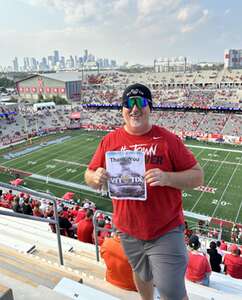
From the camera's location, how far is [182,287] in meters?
2.15

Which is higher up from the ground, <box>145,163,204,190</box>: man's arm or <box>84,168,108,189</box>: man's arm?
<box>145,163,204,190</box>: man's arm

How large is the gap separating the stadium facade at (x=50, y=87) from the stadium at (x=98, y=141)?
0.27m

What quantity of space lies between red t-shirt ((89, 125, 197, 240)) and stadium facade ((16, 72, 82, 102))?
2939 inches

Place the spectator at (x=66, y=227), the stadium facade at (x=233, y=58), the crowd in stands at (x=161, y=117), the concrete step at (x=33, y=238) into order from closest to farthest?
the concrete step at (x=33, y=238) < the spectator at (x=66, y=227) < the crowd in stands at (x=161, y=117) < the stadium facade at (x=233, y=58)

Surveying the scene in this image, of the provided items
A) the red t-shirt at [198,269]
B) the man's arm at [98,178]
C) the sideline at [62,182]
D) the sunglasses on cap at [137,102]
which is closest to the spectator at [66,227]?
the red t-shirt at [198,269]

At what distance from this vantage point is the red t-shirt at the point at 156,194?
212 cm

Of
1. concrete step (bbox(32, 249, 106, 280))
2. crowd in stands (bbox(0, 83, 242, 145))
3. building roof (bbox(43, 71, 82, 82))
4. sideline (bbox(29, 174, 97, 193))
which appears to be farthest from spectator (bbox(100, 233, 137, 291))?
building roof (bbox(43, 71, 82, 82))

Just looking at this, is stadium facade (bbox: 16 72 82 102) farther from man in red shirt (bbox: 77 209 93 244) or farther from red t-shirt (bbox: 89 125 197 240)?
red t-shirt (bbox: 89 125 197 240)

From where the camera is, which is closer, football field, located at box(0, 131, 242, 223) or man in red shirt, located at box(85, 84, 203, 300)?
man in red shirt, located at box(85, 84, 203, 300)

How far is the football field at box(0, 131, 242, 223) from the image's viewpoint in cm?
1889

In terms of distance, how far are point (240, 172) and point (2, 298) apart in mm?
25035

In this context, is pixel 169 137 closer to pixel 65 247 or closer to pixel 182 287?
pixel 182 287

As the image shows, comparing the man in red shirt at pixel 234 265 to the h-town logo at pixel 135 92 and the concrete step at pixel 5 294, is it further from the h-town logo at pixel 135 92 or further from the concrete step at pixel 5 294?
the concrete step at pixel 5 294

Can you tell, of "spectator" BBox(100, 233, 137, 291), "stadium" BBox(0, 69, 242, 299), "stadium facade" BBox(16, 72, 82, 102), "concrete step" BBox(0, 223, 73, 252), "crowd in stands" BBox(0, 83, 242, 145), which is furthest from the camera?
"stadium facade" BBox(16, 72, 82, 102)
